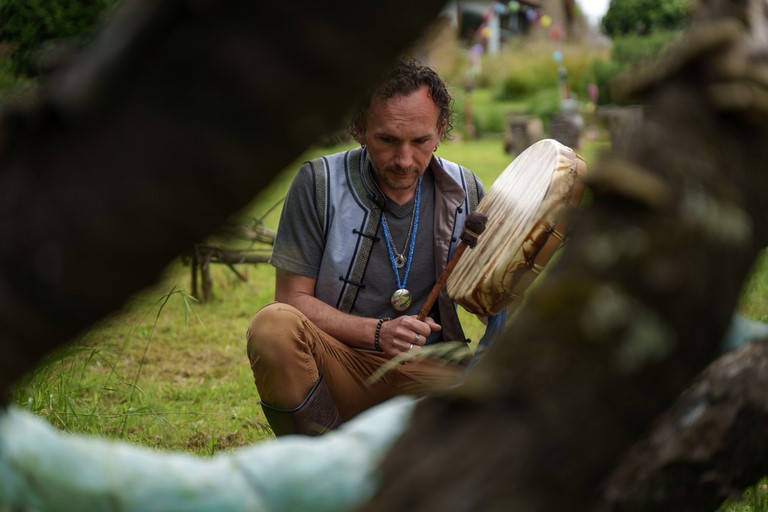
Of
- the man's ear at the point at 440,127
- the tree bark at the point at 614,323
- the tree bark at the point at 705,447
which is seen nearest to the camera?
the tree bark at the point at 614,323

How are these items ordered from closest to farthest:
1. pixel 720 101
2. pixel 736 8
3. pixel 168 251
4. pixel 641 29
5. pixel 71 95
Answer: pixel 71 95, pixel 168 251, pixel 720 101, pixel 736 8, pixel 641 29

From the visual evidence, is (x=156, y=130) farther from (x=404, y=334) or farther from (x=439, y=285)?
(x=439, y=285)

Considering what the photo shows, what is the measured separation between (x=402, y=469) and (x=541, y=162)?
230 centimetres

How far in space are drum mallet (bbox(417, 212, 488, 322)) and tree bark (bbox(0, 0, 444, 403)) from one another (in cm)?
233

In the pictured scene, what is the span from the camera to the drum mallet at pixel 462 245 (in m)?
3.60

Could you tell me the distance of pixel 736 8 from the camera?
155 centimetres

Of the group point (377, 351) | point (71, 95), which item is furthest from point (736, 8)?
point (377, 351)

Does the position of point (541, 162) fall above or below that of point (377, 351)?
above

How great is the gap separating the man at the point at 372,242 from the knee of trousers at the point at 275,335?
2cm

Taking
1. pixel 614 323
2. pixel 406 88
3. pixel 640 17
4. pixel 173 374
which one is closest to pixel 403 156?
pixel 406 88

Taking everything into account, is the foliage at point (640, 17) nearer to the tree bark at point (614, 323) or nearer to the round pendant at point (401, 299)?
the round pendant at point (401, 299)

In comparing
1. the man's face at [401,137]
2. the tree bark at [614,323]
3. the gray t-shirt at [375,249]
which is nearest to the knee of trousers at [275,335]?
the gray t-shirt at [375,249]

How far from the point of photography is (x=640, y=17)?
27.8 metres

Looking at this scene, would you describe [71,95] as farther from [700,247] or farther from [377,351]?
[377,351]
